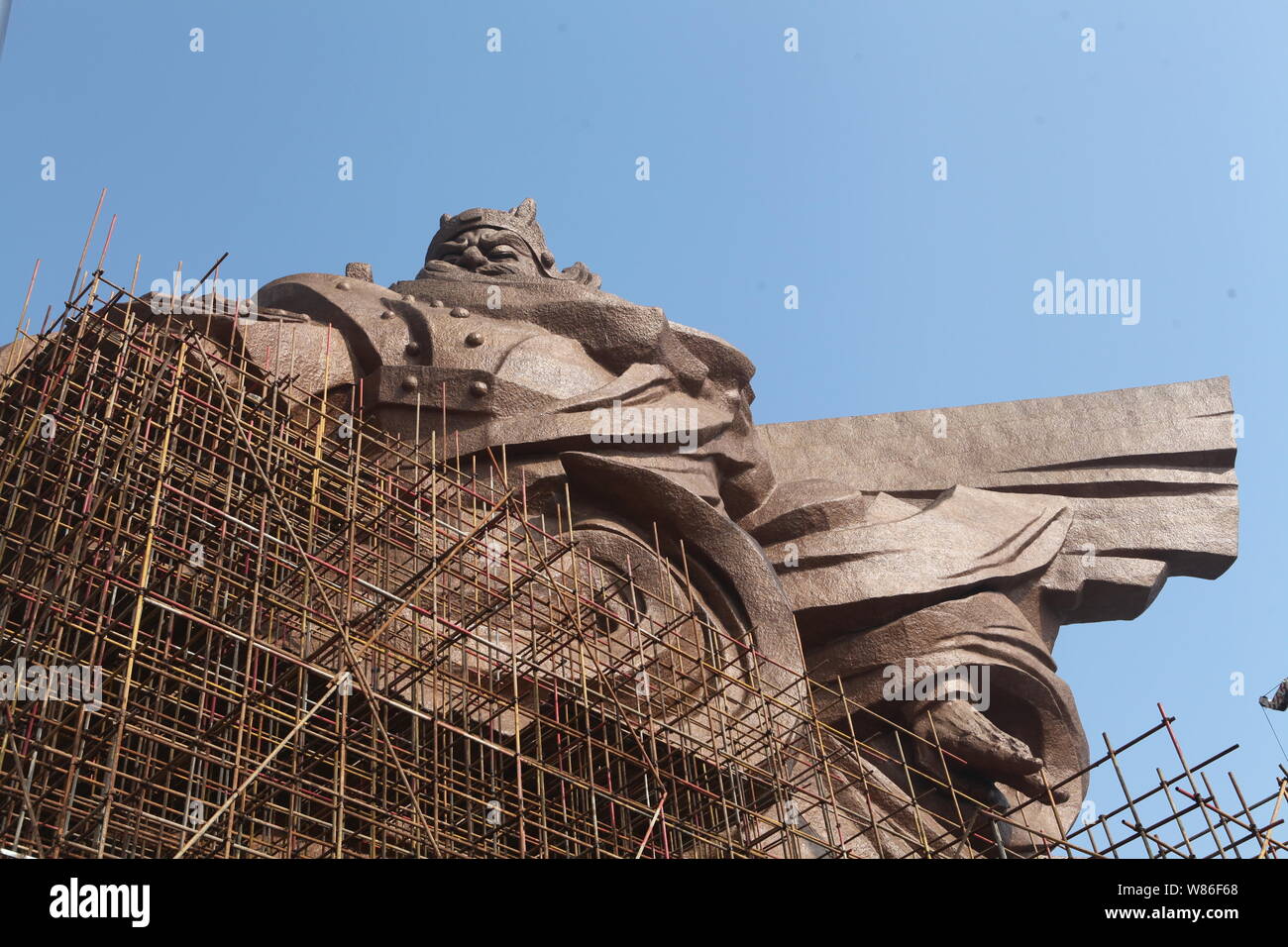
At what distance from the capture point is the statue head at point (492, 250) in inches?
409

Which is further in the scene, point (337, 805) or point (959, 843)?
point (959, 843)

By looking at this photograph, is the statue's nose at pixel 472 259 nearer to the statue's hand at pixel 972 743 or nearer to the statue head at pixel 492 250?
the statue head at pixel 492 250

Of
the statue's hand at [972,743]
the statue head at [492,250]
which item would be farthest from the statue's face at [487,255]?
the statue's hand at [972,743]

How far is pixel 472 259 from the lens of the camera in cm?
1044

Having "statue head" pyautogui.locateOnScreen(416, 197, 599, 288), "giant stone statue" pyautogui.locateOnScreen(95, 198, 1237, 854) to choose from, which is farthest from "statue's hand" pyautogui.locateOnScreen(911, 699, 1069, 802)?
"statue head" pyautogui.locateOnScreen(416, 197, 599, 288)

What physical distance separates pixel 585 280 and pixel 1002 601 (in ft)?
11.4

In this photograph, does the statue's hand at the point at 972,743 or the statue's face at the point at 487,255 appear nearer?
the statue's hand at the point at 972,743

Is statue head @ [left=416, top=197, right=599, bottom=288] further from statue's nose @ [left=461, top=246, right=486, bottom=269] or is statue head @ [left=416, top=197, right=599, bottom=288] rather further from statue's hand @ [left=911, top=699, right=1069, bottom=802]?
statue's hand @ [left=911, top=699, right=1069, bottom=802]

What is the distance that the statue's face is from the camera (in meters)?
10.4

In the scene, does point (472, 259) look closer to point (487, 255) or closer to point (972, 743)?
point (487, 255)
